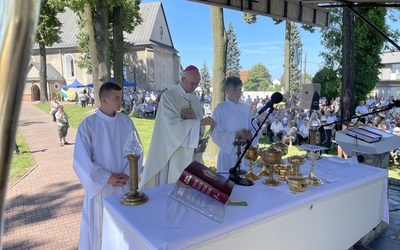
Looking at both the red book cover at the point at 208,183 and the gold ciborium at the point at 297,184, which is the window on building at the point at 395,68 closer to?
the gold ciborium at the point at 297,184

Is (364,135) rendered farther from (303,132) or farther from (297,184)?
(303,132)

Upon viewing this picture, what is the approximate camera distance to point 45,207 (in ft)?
18.6

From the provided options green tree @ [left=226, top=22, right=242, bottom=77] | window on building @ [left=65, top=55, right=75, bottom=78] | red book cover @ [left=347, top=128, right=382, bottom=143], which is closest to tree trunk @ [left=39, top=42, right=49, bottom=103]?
window on building @ [left=65, top=55, right=75, bottom=78]

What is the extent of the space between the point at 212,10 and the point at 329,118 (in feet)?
22.8

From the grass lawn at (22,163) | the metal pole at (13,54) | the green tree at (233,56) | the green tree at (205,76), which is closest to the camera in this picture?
the metal pole at (13,54)

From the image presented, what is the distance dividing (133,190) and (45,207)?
4334 mm

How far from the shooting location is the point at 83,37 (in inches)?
981

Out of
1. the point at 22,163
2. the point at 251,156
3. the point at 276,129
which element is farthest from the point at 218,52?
the point at 22,163

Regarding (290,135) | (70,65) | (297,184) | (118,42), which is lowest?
(290,135)

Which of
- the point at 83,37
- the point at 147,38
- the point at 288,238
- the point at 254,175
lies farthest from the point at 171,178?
the point at 147,38

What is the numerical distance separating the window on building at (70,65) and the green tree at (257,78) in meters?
60.9

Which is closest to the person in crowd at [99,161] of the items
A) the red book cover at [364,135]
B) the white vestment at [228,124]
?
the white vestment at [228,124]

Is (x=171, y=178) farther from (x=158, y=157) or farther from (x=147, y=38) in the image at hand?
(x=147, y=38)

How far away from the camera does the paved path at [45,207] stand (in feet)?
14.2
